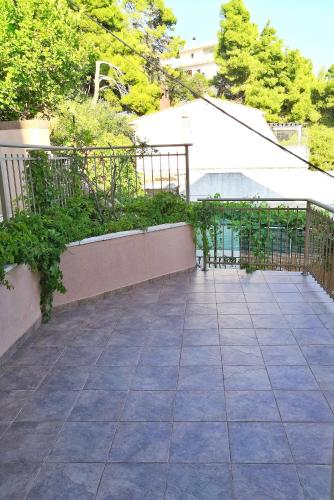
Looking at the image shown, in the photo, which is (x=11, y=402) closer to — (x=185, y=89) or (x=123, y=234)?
(x=123, y=234)

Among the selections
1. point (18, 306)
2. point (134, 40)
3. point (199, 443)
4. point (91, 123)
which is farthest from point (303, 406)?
point (134, 40)

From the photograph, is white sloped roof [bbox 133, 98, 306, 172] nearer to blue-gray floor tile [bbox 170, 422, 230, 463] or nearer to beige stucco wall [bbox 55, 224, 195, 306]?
beige stucco wall [bbox 55, 224, 195, 306]

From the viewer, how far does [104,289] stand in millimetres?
4676

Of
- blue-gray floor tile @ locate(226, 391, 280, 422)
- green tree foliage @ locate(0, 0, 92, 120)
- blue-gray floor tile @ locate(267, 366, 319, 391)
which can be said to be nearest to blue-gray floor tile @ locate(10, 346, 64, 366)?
blue-gray floor tile @ locate(226, 391, 280, 422)

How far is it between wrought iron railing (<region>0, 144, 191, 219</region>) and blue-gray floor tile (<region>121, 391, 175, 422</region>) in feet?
6.42

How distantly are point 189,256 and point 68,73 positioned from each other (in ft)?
23.1

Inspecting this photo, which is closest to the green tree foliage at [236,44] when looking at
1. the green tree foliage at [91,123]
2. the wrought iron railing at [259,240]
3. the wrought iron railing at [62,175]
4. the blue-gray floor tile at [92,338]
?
the green tree foliage at [91,123]

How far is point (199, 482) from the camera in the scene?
196 cm

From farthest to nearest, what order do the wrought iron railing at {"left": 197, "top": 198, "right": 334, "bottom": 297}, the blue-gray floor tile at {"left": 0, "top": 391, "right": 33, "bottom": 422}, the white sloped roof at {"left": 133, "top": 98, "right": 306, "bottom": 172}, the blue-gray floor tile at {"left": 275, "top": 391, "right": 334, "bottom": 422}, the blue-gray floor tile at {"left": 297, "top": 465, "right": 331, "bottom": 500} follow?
the white sloped roof at {"left": 133, "top": 98, "right": 306, "bottom": 172}, the wrought iron railing at {"left": 197, "top": 198, "right": 334, "bottom": 297}, the blue-gray floor tile at {"left": 0, "top": 391, "right": 33, "bottom": 422}, the blue-gray floor tile at {"left": 275, "top": 391, "right": 334, "bottom": 422}, the blue-gray floor tile at {"left": 297, "top": 465, "right": 331, "bottom": 500}

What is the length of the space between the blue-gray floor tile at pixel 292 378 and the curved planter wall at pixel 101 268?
1.98 meters

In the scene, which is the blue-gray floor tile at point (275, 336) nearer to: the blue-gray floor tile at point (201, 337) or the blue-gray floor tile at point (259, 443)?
the blue-gray floor tile at point (201, 337)

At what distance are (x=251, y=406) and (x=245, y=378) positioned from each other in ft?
1.15

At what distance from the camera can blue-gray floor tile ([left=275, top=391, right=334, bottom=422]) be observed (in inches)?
95.7

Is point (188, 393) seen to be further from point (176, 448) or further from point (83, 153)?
point (83, 153)
